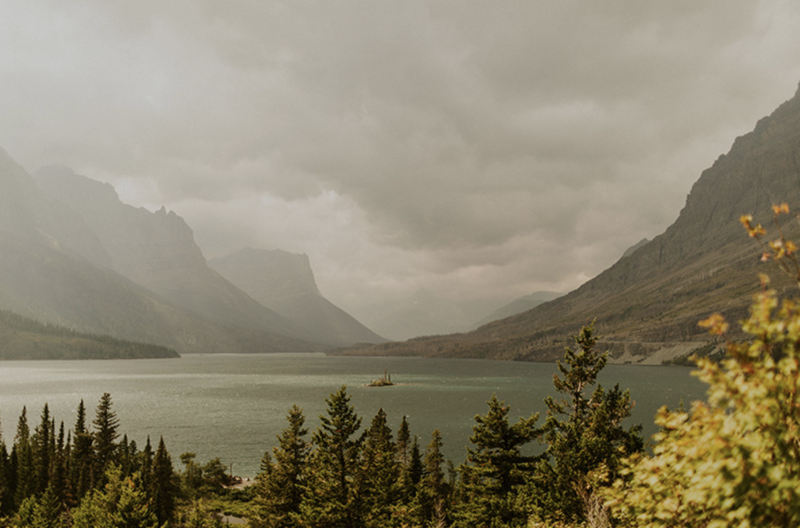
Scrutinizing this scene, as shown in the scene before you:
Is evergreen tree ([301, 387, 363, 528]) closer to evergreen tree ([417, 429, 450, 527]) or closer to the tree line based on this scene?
the tree line

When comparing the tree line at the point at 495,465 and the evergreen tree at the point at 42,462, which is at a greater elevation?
the tree line at the point at 495,465

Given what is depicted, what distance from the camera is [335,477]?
129ft

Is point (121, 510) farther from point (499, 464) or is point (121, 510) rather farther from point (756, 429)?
point (756, 429)

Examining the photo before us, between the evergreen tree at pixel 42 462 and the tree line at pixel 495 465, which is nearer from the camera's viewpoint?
the tree line at pixel 495 465

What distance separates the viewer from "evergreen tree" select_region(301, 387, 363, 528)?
37031mm

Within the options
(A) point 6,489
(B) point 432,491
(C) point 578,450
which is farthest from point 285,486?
(A) point 6,489

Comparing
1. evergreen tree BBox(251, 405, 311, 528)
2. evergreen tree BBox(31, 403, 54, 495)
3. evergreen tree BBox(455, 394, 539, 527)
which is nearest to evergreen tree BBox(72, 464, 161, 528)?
evergreen tree BBox(251, 405, 311, 528)

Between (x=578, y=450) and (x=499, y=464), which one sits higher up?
(x=578, y=450)

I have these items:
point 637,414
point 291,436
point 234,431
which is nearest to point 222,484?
point 234,431

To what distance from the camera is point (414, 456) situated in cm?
7875

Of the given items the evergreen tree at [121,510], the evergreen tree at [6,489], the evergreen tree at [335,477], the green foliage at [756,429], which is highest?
the green foliage at [756,429]

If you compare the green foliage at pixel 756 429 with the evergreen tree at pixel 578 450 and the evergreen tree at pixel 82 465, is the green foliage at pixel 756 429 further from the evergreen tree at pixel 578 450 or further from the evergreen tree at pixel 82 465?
the evergreen tree at pixel 82 465

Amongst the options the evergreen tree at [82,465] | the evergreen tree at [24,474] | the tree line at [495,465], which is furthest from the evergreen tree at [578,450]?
the evergreen tree at [24,474]

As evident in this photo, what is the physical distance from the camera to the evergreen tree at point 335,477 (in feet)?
121
